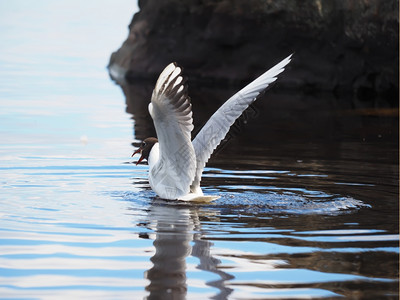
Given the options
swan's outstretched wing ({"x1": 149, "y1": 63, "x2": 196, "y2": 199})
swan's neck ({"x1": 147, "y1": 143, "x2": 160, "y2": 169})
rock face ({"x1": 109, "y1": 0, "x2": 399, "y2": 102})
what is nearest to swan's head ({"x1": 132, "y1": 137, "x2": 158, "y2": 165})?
swan's neck ({"x1": 147, "y1": 143, "x2": 160, "y2": 169})

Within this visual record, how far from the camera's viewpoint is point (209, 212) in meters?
7.91

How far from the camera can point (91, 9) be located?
3862cm

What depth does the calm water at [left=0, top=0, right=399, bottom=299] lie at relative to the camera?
5703 mm

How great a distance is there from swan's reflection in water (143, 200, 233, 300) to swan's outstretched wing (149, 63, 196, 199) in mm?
201

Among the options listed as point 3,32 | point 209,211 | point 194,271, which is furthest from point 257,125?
point 3,32

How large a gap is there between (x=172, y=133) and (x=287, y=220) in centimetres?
115

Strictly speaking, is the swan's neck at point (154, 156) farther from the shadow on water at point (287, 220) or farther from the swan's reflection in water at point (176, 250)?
the swan's reflection in water at point (176, 250)

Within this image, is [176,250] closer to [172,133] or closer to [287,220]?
[287,220]

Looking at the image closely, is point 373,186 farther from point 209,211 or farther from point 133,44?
point 133,44

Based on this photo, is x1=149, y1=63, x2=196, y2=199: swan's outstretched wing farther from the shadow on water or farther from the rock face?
the rock face

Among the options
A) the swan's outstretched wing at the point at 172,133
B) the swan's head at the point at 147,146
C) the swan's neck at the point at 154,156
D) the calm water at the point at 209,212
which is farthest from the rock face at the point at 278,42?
the swan's outstretched wing at the point at 172,133

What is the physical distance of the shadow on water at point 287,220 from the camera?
572 centimetres

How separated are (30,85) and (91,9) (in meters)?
20.3

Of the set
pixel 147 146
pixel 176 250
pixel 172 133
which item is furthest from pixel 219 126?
pixel 176 250
